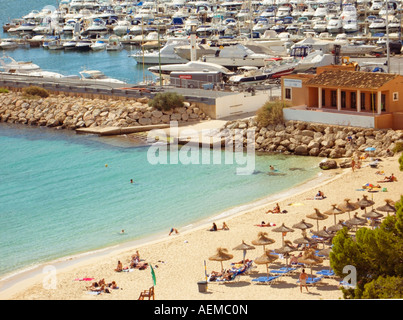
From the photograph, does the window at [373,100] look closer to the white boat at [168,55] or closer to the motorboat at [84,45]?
the white boat at [168,55]

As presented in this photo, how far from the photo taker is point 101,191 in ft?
103

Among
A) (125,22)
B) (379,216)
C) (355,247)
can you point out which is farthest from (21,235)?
(125,22)

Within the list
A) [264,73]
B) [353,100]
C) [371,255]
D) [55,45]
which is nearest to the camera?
[371,255]

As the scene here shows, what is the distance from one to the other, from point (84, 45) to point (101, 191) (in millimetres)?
63004

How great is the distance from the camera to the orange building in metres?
33.6

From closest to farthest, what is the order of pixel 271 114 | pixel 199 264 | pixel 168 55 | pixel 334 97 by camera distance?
1. pixel 199 264
2. pixel 334 97
3. pixel 271 114
4. pixel 168 55

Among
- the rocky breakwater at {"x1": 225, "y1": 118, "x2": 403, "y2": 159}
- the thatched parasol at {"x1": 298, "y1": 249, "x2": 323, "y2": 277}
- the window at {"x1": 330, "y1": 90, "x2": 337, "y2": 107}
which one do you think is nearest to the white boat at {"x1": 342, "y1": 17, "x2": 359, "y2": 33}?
the window at {"x1": 330, "y1": 90, "x2": 337, "y2": 107}

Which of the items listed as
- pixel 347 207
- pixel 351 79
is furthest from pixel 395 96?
pixel 347 207

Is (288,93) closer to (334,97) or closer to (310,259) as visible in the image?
(334,97)

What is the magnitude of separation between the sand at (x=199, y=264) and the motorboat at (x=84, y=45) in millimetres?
67837

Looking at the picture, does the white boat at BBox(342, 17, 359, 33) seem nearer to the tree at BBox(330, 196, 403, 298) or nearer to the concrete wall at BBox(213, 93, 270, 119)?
the concrete wall at BBox(213, 93, 270, 119)

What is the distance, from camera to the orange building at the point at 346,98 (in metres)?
33.6
